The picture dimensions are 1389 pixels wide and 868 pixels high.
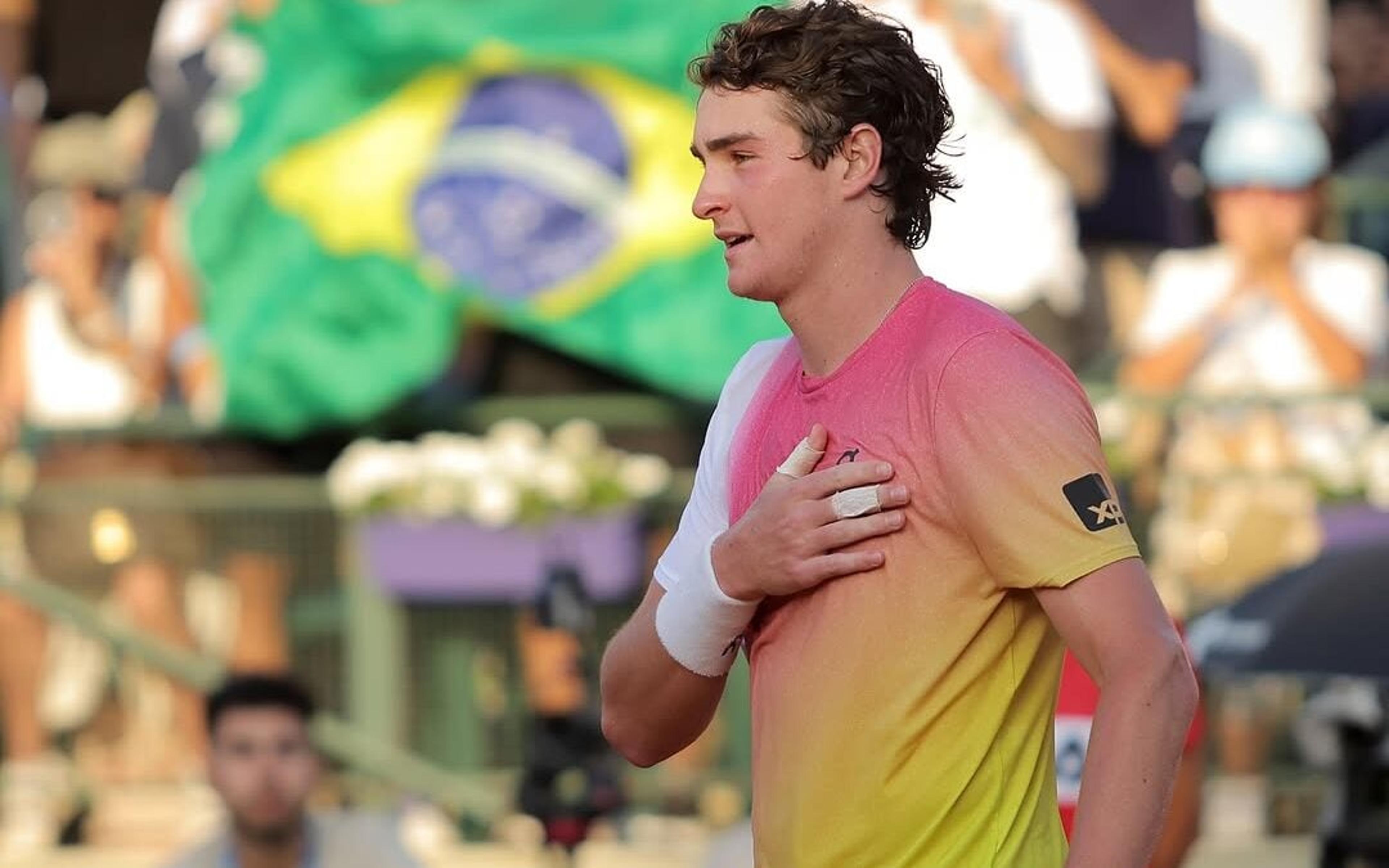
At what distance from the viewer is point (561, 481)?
32.4 feet

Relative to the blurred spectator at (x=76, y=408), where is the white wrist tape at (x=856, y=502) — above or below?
above

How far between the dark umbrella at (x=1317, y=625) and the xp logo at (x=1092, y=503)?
3.92 metres

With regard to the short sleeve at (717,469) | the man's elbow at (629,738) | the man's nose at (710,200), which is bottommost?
the man's elbow at (629,738)

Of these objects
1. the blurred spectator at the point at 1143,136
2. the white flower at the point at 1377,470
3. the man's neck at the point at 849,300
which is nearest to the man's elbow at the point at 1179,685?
the man's neck at the point at 849,300

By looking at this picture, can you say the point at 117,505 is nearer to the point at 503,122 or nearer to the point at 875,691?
the point at 503,122

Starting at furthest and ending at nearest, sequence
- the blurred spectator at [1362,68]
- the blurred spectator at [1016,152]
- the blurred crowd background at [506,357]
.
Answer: the blurred spectator at [1362,68] < the blurred spectator at [1016,152] < the blurred crowd background at [506,357]

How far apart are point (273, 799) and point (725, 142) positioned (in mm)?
3713

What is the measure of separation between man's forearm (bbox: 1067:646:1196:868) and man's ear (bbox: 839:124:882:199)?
0.62 m

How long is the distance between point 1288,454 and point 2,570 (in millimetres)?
4589

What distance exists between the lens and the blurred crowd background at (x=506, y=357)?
9648mm

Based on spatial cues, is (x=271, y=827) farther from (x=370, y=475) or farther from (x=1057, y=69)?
(x=1057, y=69)

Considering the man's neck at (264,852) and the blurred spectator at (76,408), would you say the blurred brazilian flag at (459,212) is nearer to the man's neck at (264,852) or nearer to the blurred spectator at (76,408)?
the blurred spectator at (76,408)

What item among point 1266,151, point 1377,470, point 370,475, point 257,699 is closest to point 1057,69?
point 1266,151

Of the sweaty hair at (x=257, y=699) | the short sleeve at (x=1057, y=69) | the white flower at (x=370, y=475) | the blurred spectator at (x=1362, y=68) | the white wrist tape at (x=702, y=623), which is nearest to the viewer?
the white wrist tape at (x=702, y=623)
